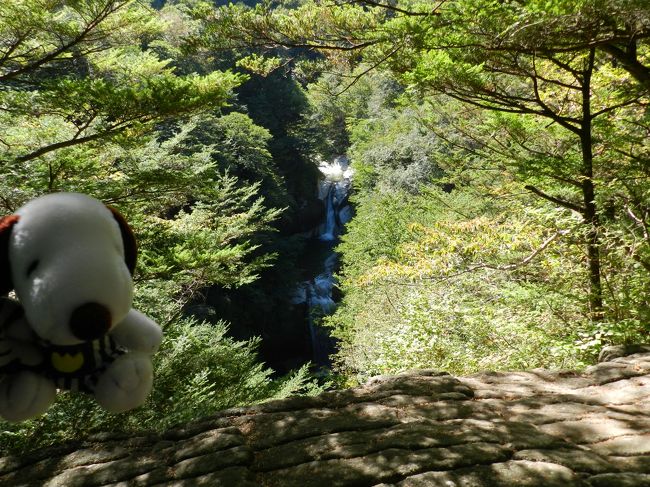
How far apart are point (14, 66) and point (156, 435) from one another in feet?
16.8

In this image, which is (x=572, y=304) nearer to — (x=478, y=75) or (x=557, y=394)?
(x=557, y=394)

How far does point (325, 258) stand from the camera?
81.3 ft

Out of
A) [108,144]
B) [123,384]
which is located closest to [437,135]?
[108,144]

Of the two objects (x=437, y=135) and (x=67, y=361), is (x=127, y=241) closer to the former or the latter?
(x=67, y=361)

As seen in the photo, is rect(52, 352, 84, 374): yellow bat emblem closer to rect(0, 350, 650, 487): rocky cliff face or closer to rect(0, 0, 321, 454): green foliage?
rect(0, 350, 650, 487): rocky cliff face

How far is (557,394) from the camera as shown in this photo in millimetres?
3873

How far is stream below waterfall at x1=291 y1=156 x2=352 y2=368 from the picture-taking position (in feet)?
66.0

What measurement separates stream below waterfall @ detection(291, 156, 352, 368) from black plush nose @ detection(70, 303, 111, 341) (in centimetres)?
1546

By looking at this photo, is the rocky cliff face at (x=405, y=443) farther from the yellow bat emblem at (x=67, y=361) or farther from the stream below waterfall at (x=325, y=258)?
the stream below waterfall at (x=325, y=258)

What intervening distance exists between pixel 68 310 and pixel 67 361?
1.33 ft

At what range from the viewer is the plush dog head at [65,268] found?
1.12 meters

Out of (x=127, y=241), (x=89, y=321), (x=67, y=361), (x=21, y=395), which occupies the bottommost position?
(x=21, y=395)


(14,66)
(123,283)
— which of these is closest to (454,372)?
(123,283)

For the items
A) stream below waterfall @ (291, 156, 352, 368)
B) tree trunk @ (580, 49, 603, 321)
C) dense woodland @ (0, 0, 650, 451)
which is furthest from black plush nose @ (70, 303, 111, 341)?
stream below waterfall @ (291, 156, 352, 368)
